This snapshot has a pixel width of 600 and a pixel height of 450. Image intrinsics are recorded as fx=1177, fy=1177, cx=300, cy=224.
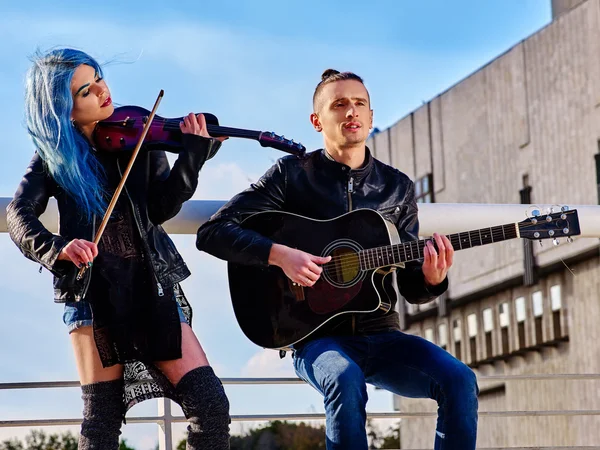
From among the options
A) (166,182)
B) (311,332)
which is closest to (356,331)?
(311,332)

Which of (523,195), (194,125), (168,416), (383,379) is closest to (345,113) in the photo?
(194,125)

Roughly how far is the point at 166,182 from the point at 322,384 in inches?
27.0

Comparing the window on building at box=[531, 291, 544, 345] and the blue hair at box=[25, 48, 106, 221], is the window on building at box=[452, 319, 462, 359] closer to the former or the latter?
the window on building at box=[531, 291, 544, 345]

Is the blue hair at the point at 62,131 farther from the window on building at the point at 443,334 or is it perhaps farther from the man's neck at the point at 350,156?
the window on building at the point at 443,334

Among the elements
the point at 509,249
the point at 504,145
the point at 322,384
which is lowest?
the point at 322,384

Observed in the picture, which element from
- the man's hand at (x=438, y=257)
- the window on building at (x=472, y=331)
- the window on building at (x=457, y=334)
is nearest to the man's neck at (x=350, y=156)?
the man's hand at (x=438, y=257)

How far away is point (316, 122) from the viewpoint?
365 centimetres

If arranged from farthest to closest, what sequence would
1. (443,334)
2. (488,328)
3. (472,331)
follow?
(443,334) < (472,331) < (488,328)

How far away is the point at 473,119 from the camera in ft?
128

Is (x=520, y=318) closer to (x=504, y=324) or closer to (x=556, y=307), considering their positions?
(x=504, y=324)

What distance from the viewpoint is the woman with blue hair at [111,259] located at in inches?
115

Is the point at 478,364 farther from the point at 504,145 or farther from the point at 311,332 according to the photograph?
the point at 311,332

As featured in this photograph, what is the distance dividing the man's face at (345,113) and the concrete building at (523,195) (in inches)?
1105

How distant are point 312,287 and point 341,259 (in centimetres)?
12
